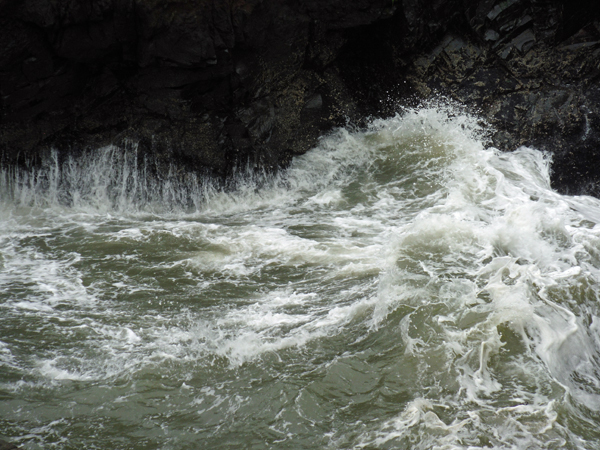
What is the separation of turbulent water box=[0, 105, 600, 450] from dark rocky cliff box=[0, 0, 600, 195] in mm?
535

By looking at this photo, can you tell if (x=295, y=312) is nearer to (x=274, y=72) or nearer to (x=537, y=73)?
(x=274, y=72)

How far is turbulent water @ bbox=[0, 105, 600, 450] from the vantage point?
305 centimetres

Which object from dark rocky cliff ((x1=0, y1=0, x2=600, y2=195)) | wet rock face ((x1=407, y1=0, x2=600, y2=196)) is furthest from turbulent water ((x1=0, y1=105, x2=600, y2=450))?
wet rock face ((x1=407, y1=0, x2=600, y2=196))

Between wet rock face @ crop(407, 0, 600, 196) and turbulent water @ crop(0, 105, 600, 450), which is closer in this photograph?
turbulent water @ crop(0, 105, 600, 450)

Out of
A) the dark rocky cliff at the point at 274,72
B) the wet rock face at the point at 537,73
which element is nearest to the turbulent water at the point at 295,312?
the dark rocky cliff at the point at 274,72

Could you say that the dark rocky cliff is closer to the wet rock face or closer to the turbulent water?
the wet rock face

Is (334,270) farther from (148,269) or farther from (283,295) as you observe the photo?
(148,269)

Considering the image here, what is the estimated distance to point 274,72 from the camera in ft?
22.1

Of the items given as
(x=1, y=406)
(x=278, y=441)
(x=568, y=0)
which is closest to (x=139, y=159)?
(x=1, y=406)

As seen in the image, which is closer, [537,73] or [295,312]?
[295,312]

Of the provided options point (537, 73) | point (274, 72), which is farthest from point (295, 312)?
point (537, 73)

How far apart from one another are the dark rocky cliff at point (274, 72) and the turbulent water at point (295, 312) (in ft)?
1.76

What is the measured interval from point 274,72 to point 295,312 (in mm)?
3731

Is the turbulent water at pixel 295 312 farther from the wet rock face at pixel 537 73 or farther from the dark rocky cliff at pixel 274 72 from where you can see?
the wet rock face at pixel 537 73
